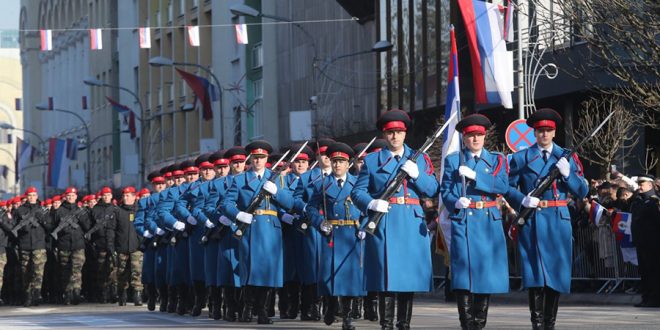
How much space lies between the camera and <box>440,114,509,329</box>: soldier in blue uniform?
47.3 feet

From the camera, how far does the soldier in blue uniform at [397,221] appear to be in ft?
49.0

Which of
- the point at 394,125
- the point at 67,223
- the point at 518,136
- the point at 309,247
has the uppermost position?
the point at 518,136

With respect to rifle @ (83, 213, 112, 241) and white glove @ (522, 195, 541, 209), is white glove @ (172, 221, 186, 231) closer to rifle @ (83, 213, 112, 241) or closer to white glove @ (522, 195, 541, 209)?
rifle @ (83, 213, 112, 241)

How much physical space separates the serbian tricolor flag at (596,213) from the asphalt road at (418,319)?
1.28 meters

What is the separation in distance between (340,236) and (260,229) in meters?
1.89

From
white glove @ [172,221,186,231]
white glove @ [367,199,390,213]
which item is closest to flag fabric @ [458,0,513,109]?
white glove @ [172,221,186,231]

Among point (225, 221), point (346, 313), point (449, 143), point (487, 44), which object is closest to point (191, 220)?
point (225, 221)

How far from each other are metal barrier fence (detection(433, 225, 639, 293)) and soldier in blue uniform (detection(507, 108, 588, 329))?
329 inches

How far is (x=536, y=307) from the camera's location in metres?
14.4

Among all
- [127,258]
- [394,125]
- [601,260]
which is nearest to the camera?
[394,125]

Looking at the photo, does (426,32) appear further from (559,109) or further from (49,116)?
(49,116)

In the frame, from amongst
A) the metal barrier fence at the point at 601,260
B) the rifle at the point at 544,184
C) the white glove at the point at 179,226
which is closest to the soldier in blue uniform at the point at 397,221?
the rifle at the point at 544,184

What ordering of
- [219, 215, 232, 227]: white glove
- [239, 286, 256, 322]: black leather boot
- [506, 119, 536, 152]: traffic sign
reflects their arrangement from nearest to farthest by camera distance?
[239, 286, 256, 322]: black leather boot
[219, 215, 232, 227]: white glove
[506, 119, 536, 152]: traffic sign

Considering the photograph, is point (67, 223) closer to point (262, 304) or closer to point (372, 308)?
point (262, 304)
